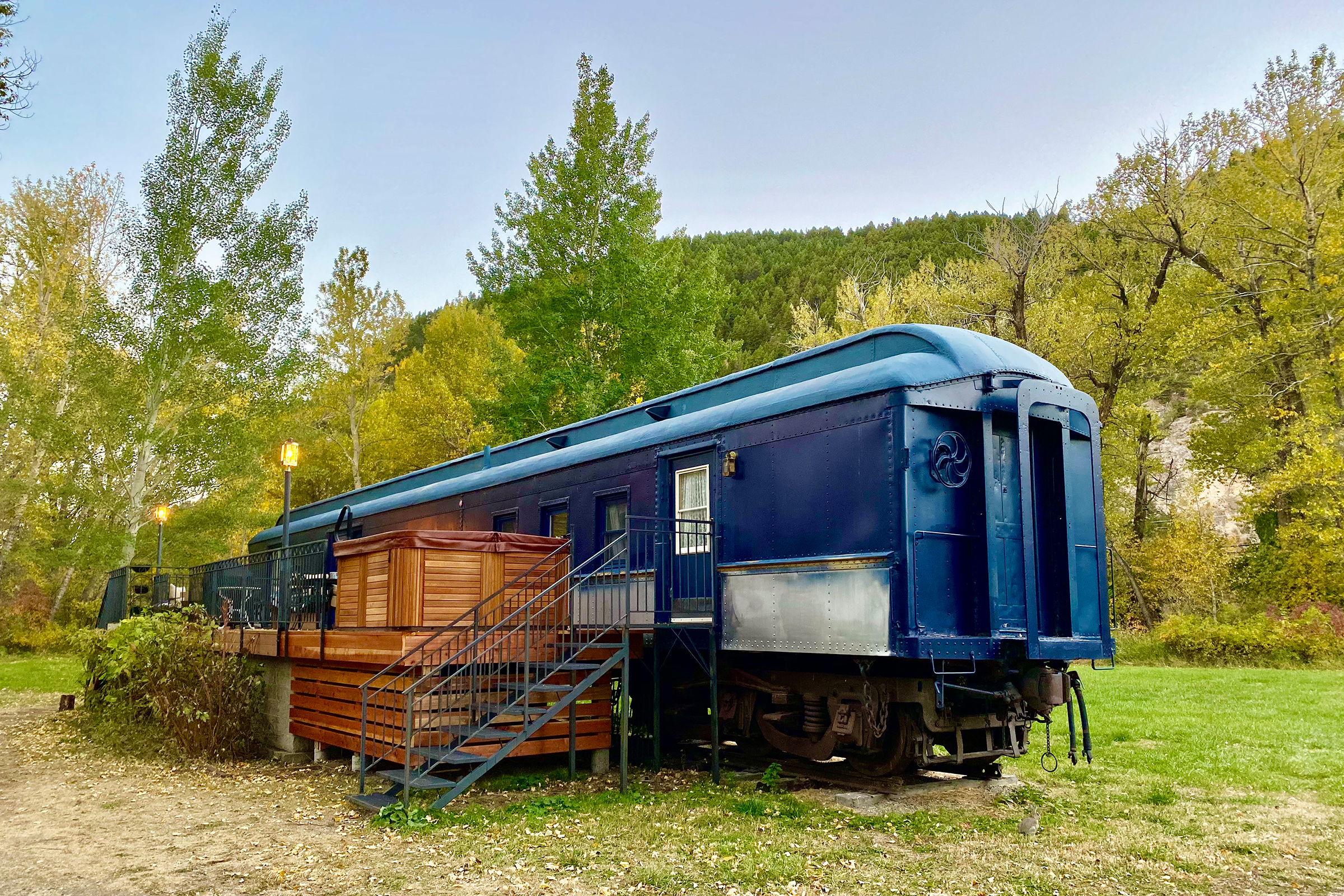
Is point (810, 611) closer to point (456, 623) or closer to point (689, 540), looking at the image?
point (689, 540)

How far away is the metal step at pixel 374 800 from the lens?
809 cm

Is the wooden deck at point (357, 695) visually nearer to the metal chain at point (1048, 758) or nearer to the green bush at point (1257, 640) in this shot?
the metal chain at point (1048, 758)

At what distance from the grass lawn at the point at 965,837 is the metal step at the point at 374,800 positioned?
1.96 ft

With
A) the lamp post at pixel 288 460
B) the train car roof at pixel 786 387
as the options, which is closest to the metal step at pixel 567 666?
the train car roof at pixel 786 387

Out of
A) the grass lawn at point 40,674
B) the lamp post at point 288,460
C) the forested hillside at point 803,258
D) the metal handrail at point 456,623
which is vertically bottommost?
the grass lawn at point 40,674

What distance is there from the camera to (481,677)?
9320mm

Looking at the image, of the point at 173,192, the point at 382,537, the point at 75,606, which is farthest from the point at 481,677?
the point at 75,606

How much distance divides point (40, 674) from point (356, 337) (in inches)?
612

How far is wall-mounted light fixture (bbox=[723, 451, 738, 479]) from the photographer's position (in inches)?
→ 383

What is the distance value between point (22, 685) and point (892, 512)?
20471mm

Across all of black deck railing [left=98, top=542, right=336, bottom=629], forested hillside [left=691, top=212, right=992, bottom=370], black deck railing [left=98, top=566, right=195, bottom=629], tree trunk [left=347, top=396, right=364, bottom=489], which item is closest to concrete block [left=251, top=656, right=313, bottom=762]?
black deck railing [left=98, top=542, right=336, bottom=629]

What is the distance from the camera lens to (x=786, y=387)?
32.8 ft

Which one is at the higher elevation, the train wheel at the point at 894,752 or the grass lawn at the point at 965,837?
the train wheel at the point at 894,752

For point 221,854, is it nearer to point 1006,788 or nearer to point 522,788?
point 522,788
